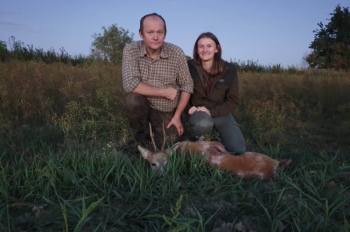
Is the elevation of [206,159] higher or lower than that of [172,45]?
lower

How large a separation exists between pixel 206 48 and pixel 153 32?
0.64 metres

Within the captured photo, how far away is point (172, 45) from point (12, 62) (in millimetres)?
4905

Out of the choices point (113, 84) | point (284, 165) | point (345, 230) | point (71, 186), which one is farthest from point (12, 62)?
point (345, 230)

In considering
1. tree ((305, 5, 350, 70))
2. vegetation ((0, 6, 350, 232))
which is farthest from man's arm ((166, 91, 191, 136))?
tree ((305, 5, 350, 70))

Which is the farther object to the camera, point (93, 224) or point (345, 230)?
point (93, 224)

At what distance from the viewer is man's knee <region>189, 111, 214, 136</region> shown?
4.16 m

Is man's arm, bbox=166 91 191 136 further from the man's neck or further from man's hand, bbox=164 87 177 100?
the man's neck

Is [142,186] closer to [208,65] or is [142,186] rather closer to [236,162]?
[236,162]

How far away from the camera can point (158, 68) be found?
438 centimetres

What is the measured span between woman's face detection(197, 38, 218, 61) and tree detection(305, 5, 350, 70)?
18.0m

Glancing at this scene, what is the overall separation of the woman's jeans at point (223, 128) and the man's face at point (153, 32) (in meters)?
0.93

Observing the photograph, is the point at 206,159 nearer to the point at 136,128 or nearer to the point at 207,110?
the point at 207,110

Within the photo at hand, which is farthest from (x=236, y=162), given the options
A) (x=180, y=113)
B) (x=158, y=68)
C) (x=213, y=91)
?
(x=158, y=68)

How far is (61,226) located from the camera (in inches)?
89.1
